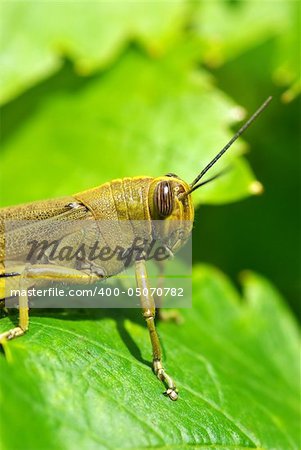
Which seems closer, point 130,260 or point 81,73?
point 130,260

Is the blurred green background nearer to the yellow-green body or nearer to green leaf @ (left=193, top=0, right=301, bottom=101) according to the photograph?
green leaf @ (left=193, top=0, right=301, bottom=101)

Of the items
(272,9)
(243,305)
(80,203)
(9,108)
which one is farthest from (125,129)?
(272,9)

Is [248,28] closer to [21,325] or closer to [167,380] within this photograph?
[167,380]

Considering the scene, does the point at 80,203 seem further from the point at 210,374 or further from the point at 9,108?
the point at 9,108

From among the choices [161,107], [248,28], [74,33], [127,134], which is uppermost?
[248,28]

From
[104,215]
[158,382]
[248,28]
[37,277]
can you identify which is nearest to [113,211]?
[104,215]

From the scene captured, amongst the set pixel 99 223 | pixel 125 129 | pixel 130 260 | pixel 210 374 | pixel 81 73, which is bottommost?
pixel 210 374

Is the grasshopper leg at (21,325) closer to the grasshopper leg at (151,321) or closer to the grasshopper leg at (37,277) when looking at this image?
the grasshopper leg at (37,277)
